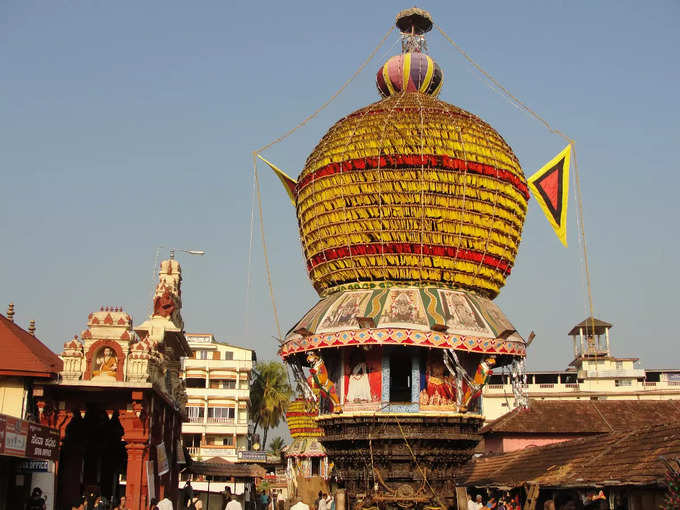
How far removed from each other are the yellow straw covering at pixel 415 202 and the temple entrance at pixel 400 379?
244 cm

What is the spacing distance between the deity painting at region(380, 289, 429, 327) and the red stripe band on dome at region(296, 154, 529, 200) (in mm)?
3874

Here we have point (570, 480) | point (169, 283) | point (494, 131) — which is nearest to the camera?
point (570, 480)

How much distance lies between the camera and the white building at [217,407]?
59.2 meters

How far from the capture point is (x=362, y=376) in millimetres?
23734

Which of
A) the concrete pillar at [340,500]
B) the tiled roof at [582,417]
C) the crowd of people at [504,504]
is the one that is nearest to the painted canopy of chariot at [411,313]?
the concrete pillar at [340,500]

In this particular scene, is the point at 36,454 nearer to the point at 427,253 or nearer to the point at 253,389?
the point at 427,253

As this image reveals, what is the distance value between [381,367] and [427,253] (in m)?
3.66

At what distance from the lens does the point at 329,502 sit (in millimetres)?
26906

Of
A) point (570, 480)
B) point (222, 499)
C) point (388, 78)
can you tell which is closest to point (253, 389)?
point (222, 499)

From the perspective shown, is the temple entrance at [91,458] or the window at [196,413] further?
the window at [196,413]

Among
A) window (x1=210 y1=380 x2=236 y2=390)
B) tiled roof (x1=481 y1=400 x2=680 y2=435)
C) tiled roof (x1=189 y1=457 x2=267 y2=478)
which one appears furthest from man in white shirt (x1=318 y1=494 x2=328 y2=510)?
window (x1=210 y1=380 x2=236 y2=390)

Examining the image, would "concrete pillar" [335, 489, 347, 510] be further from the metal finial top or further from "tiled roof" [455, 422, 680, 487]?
the metal finial top

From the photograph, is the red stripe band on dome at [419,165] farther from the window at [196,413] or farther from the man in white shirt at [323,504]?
the window at [196,413]

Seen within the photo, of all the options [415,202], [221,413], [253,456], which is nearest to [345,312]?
[415,202]
